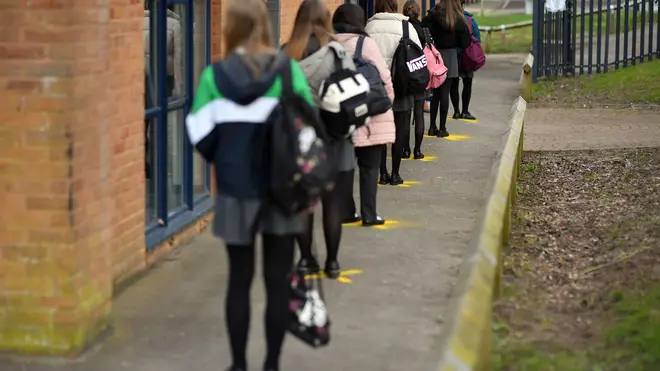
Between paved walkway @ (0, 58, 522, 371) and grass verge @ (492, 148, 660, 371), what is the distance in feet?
1.45

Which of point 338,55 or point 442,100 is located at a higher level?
point 338,55

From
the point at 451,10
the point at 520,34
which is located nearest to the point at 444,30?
the point at 451,10

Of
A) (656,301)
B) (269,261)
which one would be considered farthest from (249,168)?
(656,301)

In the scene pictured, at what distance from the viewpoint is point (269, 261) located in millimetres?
5879

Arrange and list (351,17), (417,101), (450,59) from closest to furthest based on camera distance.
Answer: (351,17)
(417,101)
(450,59)

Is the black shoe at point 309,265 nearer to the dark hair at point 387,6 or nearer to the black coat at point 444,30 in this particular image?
the dark hair at point 387,6

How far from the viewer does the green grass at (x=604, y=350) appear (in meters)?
6.74

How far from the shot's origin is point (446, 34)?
15.4 metres

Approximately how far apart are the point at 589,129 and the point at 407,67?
20.9ft

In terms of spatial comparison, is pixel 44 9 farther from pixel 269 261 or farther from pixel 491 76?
pixel 491 76

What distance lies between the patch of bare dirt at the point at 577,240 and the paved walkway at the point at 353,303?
1.56 feet

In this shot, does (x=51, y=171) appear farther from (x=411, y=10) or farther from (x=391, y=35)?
(x=411, y=10)

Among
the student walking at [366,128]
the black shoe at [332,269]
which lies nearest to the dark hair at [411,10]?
the student walking at [366,128]

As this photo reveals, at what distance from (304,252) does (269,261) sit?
8.20 feet
